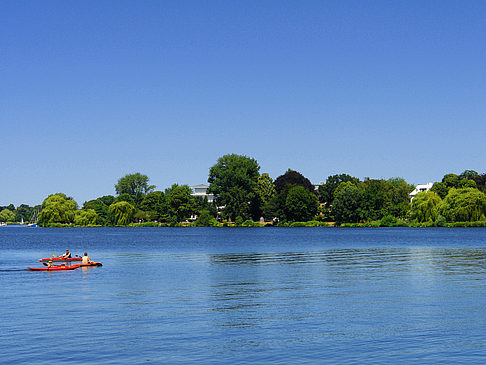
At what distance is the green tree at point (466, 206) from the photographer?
503 feet

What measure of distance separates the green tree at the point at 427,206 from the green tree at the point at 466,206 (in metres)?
7.76

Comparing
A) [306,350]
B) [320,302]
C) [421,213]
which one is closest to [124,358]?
[306,350]

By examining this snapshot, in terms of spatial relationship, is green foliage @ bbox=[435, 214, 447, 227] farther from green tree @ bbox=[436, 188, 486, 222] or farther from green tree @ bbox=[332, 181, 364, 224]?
green tree @ bbox=[332, 181, 364, 224]

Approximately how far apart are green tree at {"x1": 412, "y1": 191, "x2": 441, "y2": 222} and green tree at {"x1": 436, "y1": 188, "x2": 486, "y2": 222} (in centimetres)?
776

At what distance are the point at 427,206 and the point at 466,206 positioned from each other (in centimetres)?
1765

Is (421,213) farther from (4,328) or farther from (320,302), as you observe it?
(4,328)

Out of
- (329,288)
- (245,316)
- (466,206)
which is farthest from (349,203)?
(245,316)

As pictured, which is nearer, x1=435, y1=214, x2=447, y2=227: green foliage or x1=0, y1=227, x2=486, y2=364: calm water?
x1=0, y1=227, x2=486, y2=364: calm water

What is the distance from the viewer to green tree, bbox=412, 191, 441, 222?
170m

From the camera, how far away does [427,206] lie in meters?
171

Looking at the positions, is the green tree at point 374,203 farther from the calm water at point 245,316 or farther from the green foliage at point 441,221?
the calm water at point 245,316

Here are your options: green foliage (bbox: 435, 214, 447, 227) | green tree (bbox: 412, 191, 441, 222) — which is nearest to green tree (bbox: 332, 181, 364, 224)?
green tree (bbox: 412, 191, 441, 222)

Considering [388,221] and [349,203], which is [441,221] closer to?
[388,221]

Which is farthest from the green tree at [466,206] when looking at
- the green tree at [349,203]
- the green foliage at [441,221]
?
the green tree at [349,203]
